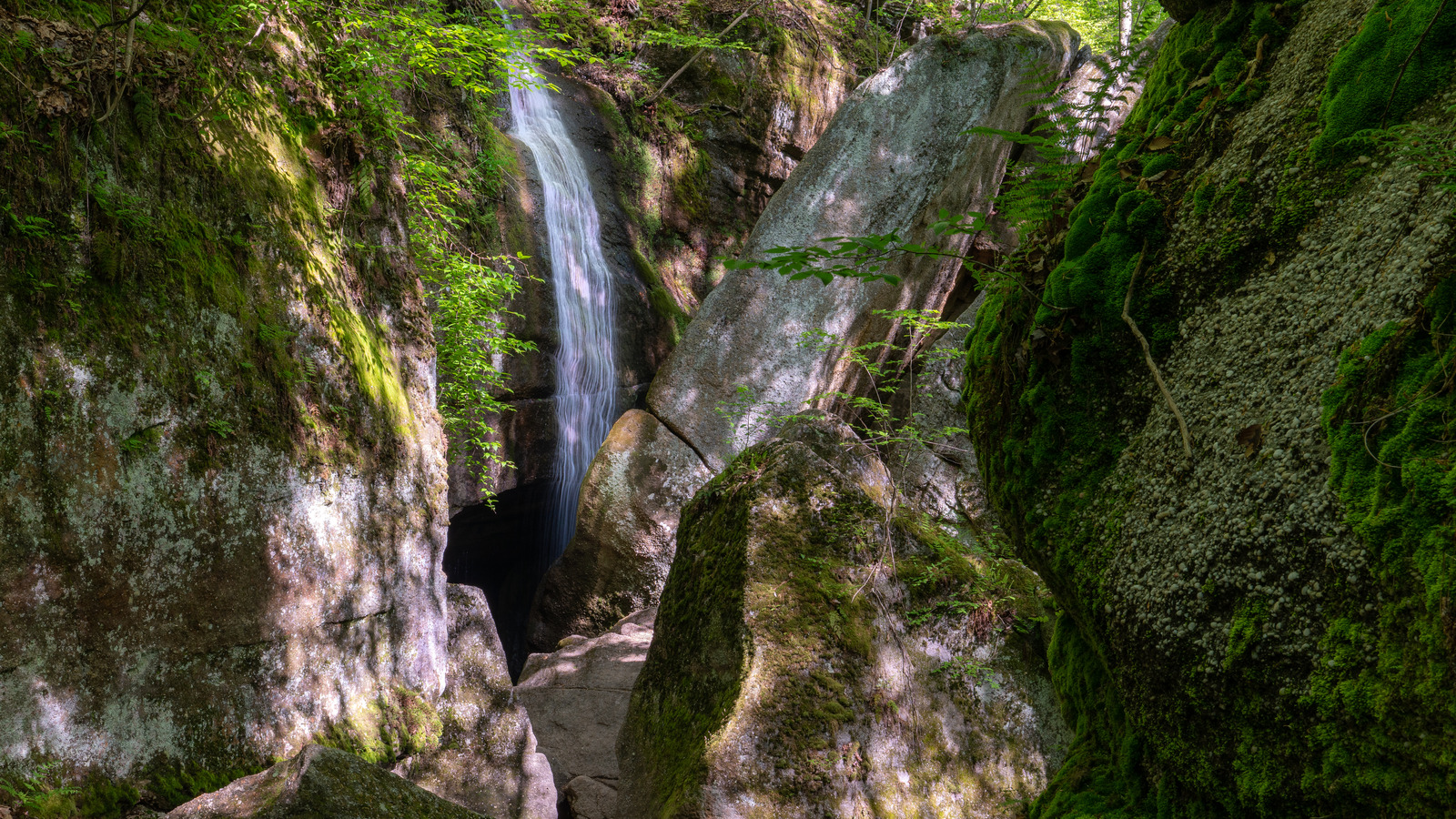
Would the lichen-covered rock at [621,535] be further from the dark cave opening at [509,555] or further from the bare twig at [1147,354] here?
the bare twig at [1147,354]

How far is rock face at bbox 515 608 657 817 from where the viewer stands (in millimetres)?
5223

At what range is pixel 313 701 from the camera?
12.9ft

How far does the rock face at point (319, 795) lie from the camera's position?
109 inches

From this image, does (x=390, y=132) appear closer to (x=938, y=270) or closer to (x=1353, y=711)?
(x=1353, y=711)

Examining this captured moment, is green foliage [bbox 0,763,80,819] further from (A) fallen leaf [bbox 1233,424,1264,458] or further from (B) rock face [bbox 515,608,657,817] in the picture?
(A) fallen leaf [bbox 1233,424,1264,458]

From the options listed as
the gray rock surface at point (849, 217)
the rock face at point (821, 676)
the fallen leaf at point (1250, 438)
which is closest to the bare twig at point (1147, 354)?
the fallen leaf at point (1250, 438)

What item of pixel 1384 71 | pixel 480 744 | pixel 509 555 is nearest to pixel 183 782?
pixel 480 744

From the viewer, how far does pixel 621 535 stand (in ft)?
29.4

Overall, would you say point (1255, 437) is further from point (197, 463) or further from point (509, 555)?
point (509, 555)

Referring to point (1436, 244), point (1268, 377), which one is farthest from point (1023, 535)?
point (1436, 244)

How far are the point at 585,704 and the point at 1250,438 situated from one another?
575cm

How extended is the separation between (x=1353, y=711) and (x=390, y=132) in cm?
584

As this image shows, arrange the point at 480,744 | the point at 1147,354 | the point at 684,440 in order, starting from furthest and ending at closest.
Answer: the point at 684,440 < the point at 480,744 < the point at 1147,354

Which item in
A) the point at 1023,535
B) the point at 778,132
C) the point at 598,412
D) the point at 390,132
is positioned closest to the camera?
the point at 1023,535
